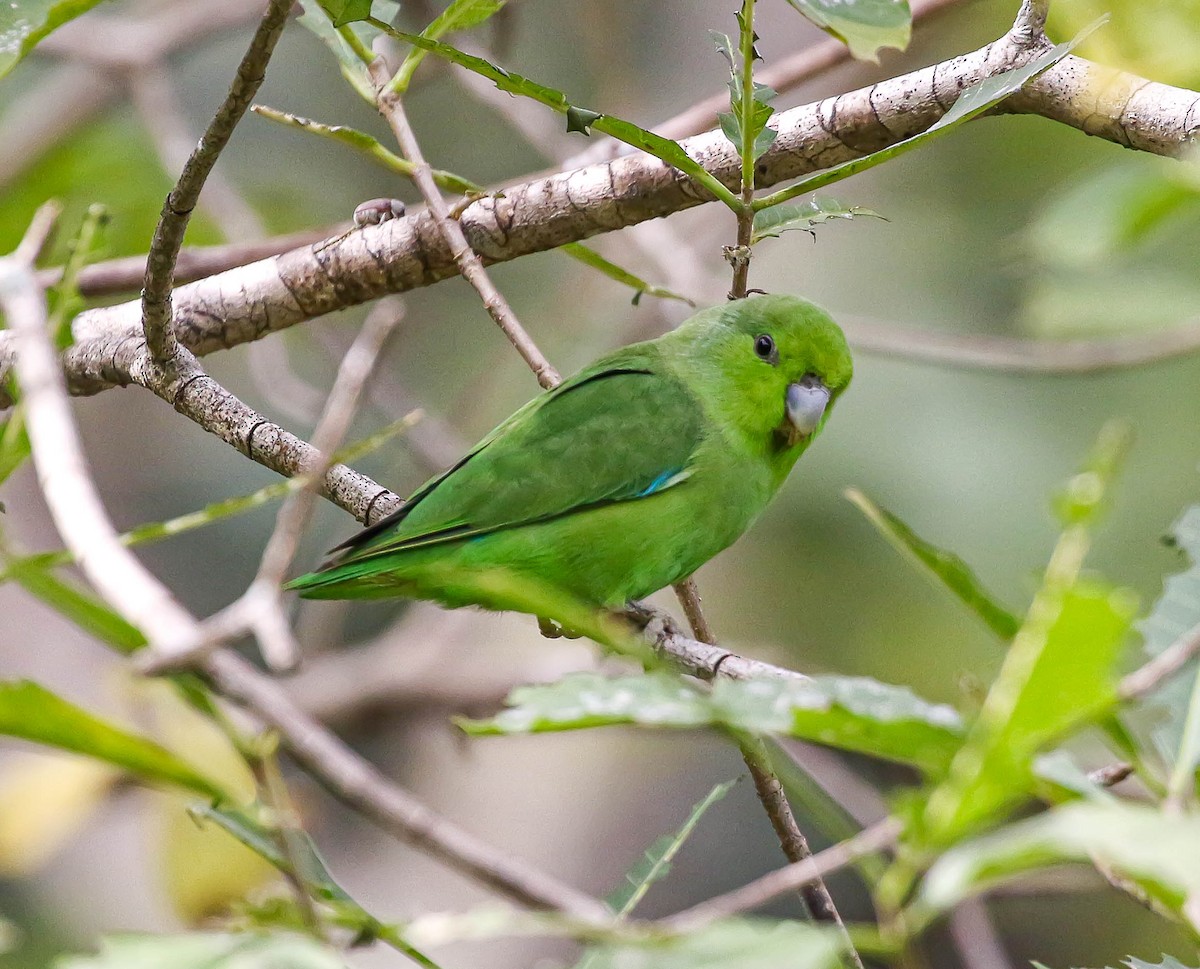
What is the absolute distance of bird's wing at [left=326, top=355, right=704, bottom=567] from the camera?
2.71 metres

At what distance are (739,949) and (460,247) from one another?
183cm

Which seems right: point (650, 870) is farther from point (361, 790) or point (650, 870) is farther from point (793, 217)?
point (793, 217)

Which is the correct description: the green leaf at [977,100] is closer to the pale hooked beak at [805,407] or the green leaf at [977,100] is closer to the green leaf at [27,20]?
the pale hooked beak at [805,407]

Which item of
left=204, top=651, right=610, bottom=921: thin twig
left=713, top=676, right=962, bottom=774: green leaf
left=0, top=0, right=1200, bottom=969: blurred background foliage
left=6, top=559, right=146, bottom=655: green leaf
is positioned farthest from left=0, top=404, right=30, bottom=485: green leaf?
left=0, top=0, right=1200, bottom=969: blurred background foliage

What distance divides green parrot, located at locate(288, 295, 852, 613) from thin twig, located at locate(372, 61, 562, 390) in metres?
0.32

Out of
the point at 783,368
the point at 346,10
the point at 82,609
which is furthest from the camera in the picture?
the point at 783,368

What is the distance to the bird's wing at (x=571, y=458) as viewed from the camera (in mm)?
2711

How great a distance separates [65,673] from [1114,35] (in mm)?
4119

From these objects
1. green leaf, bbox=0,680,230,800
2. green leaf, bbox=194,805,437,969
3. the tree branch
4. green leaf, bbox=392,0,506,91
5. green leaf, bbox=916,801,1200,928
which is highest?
green leaf, bbox=392,0,506,91

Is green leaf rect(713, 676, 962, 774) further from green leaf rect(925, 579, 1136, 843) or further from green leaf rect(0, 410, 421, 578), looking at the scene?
green leaf rect(0, 410, 421, 578)

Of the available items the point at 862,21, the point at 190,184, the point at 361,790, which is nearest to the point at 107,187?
the point at 190,184

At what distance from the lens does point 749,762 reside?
5.78 ft

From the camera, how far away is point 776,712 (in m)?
0.93

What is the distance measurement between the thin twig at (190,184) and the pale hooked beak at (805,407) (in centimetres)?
139
